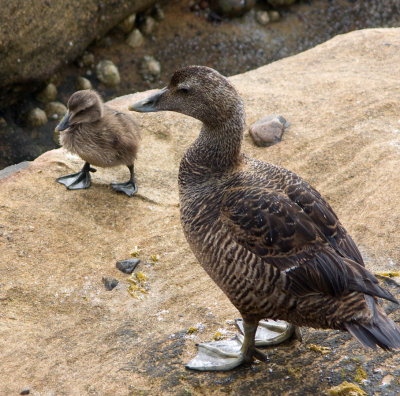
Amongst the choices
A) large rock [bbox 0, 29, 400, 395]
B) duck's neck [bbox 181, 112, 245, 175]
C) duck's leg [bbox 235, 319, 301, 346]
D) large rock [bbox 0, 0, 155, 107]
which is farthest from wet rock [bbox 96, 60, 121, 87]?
duck's leg [bbox 235, 319, 301, 346]

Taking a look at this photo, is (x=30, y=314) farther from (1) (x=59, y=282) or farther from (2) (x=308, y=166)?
(2) (x=308, y=166)

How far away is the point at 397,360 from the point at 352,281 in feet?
2.17

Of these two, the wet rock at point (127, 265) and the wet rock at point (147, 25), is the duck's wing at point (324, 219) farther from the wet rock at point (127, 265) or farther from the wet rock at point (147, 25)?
the wet rock at point (147, 25)

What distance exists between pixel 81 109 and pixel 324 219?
271 centimetres

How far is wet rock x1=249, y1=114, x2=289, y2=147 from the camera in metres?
5.80

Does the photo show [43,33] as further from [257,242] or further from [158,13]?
[257,242]

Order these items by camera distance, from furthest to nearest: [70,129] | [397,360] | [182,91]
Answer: [70,129]
[182,91]
[397,360]

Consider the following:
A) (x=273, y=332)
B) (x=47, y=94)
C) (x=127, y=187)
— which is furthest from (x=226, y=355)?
(x=47, y=94)

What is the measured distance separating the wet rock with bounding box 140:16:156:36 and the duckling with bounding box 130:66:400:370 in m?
5.53

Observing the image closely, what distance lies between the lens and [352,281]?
3.16 metres

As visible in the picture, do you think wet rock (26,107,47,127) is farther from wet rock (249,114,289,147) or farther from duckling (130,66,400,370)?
duckling (130,66,400,370)

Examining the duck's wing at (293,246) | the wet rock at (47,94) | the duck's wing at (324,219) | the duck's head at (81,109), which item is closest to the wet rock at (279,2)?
the wet rock at (47,94)

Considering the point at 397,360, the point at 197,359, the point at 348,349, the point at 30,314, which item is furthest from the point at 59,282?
the point at 397,360

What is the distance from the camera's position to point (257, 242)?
3246mm
